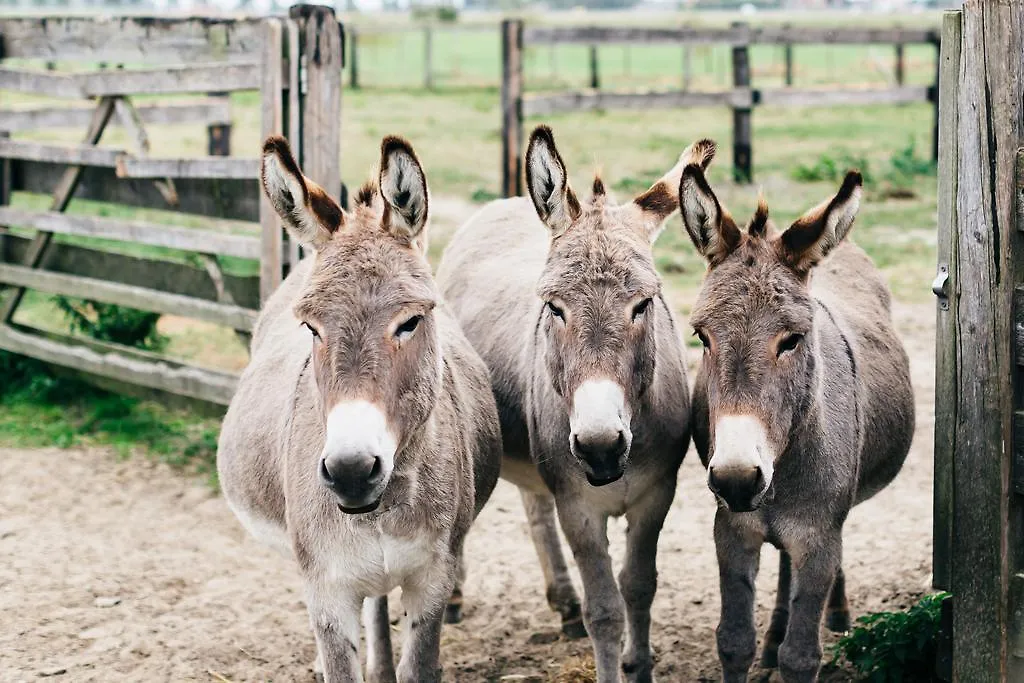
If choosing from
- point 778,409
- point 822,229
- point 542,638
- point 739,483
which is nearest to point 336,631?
point 739,483

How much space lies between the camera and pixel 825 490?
4070 mm

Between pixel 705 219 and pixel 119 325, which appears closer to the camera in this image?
pixel 705 219

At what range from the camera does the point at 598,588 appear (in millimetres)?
4355

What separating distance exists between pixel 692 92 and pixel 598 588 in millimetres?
11351

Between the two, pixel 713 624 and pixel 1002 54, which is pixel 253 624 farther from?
pixel 1002 54

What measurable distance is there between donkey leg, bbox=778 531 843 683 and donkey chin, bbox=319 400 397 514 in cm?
165

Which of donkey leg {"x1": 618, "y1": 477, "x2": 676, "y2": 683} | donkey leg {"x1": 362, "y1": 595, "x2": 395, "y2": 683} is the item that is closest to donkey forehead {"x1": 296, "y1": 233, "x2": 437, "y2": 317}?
donkey leg {"x1": 618, "y1": 477, "x2": 676, "y2": 683}

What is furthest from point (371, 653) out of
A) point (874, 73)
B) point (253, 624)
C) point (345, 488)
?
point (874, 73)

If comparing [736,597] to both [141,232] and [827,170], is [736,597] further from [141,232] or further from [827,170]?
[827,170]

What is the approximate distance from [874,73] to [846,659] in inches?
1409

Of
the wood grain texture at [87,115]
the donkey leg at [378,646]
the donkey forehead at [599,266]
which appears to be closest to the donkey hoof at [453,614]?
the donkey leg at [378,646]

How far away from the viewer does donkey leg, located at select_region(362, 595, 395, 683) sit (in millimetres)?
4715

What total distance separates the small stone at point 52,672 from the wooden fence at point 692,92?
751 centimetres

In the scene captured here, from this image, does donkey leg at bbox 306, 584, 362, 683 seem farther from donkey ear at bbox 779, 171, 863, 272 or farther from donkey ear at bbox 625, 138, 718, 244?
donkey ear at bbox 779, 171, 863, 272
